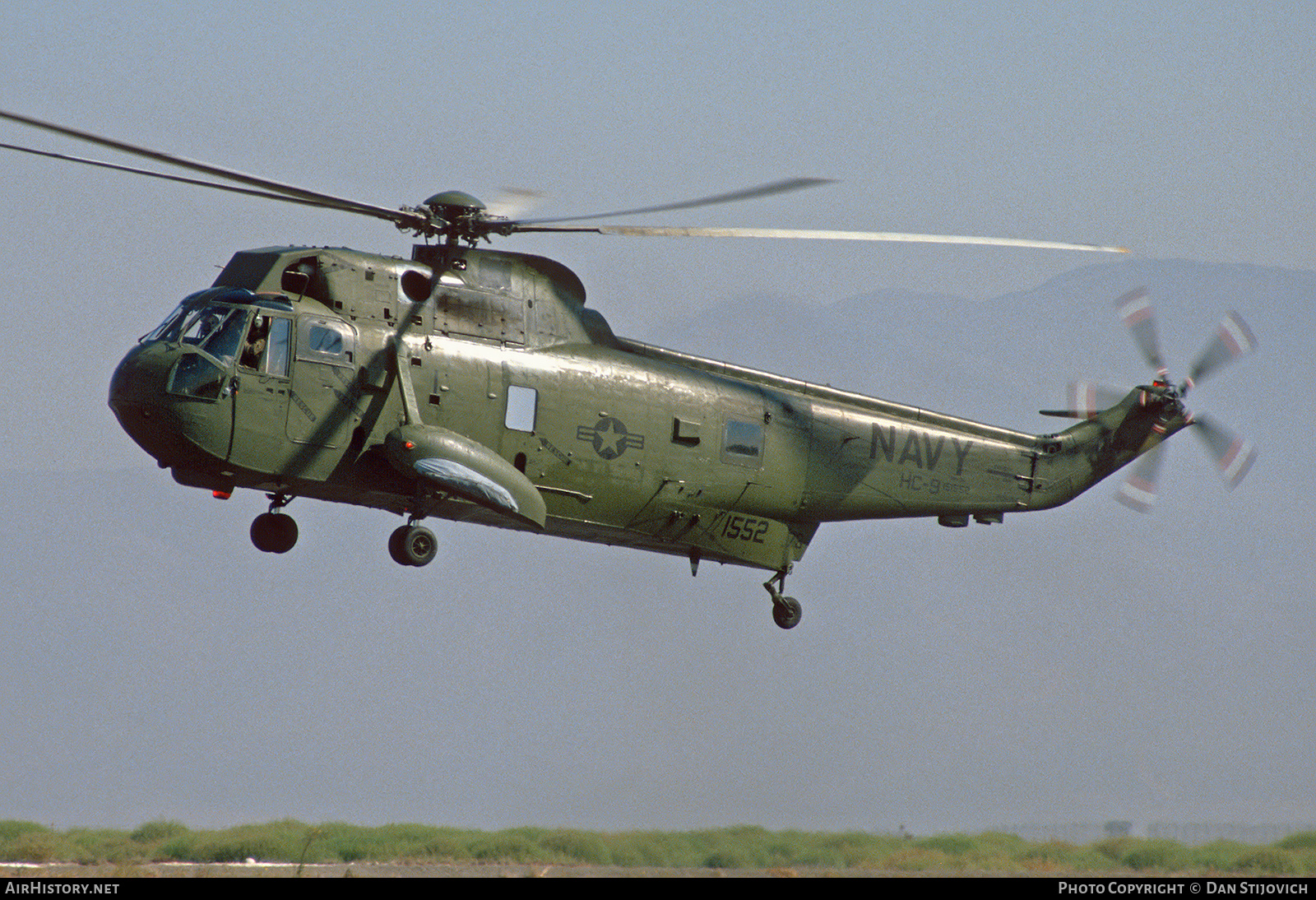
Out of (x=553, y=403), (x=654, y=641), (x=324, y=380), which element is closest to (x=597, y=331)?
(x=553, y=403)

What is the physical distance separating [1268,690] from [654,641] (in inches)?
2996

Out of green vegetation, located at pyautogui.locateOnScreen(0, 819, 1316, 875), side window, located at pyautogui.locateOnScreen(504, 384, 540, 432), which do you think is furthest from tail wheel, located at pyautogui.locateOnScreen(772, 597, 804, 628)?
side window, located at pyautogui.locateOnScreen(504, 384, 540, 432)

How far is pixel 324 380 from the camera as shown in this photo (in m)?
19.1

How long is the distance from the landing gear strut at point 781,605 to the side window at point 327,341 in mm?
7595

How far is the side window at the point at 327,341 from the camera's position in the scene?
62.5ft

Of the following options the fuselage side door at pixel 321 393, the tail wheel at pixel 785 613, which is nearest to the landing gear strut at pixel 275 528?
the fuselage side door at pixel 321 393

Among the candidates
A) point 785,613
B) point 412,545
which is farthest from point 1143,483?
point 412,545

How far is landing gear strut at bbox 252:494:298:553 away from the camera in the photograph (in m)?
20.0

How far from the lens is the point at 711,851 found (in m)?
26.3

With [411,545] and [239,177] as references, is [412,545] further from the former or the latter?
[239,177]

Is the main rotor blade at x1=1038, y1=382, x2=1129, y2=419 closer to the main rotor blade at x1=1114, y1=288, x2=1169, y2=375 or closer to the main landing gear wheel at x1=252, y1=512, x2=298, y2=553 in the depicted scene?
the main rotor blade at x1=1114, y1=288, x2=1169, y2=375

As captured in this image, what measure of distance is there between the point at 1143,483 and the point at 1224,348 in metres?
2.58

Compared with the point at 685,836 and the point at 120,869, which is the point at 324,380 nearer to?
the point at 120,869

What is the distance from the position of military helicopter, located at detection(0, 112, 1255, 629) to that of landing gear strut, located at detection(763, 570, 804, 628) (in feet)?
0.10
